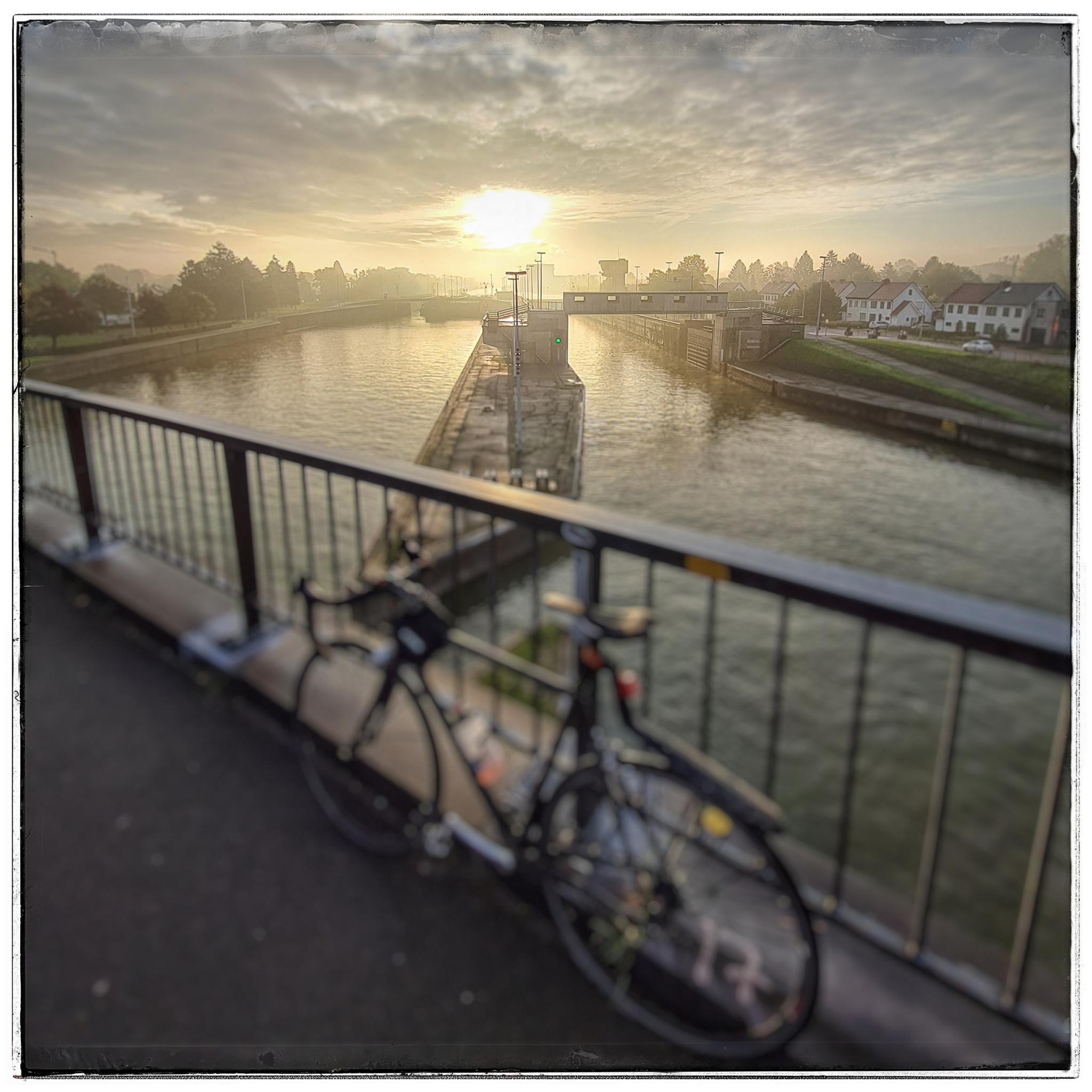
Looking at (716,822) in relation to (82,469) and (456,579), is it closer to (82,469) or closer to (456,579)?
(456,579)

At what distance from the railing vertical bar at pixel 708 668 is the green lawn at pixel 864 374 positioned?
3490 millimetres

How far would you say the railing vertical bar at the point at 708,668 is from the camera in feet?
3.89

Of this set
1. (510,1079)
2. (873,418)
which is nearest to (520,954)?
(510,1079)

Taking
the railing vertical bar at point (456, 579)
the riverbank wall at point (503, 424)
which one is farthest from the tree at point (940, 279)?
the railing vertical bar at point (456, 579)

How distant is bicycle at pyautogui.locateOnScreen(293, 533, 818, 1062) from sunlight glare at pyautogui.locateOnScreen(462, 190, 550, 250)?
2.43m

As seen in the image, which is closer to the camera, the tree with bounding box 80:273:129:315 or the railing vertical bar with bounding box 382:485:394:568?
the railing vertical bar with bounding box 382:485:394:568

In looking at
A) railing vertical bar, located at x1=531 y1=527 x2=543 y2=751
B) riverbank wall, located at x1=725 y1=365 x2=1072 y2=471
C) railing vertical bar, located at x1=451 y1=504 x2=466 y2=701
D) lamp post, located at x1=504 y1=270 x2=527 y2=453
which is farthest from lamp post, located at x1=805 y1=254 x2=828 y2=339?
railing vertical bar, located at x1=531 y1=527 x2=543 y2=751

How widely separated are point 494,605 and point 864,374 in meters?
4.51

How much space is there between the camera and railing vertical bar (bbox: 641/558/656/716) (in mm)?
1140

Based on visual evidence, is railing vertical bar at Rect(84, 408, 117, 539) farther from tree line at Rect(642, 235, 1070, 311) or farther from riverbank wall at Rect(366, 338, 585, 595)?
tree line at Rect(642, 235, 1070, 311)

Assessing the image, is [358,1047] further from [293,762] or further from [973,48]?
[973,48]

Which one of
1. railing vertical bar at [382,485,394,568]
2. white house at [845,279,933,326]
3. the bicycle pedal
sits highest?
Answer: white house at [845,279,933,326]

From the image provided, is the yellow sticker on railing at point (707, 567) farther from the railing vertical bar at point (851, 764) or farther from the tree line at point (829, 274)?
the tree line at point (829, 274)

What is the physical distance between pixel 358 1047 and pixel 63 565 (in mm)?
2321
